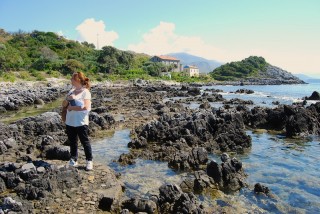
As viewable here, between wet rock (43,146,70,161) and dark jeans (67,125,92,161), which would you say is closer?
dark jeans (67,125,92,161)

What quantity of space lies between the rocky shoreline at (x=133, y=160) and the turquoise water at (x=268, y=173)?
0.51m

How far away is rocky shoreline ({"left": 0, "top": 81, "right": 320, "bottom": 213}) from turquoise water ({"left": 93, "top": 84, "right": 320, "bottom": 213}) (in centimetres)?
51

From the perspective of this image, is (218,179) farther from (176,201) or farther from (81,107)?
(81,107)

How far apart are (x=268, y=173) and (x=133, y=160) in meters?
5.98

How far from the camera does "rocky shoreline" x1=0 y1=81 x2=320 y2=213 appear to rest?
892 cm

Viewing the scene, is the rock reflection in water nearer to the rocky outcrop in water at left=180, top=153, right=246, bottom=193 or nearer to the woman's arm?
the rocky outcrop in water at left=180, top=153, right=246, bottom=193

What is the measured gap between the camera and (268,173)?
13570mm

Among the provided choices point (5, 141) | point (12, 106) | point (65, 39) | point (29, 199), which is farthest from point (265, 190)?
point (65, 39)

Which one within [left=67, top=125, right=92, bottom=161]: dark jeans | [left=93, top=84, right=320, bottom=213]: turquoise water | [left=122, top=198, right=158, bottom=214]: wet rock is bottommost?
[left=93, top=84, right=320, bottom=213]: turquoise water

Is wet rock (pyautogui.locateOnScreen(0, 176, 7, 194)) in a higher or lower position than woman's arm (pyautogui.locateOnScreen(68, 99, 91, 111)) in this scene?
lower

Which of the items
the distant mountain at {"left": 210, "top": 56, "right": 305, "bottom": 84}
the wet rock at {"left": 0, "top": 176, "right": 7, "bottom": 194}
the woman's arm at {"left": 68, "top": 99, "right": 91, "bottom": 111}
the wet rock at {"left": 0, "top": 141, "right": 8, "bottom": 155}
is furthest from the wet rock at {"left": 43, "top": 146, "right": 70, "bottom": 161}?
the distant mountain at {"left": 210, "top": 56, "right": 305, "bottom": 84}

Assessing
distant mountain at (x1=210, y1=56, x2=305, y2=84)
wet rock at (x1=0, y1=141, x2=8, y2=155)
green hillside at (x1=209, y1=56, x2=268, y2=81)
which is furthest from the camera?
distant mountain at (x1=210, y1=56, x2=305, y2=84)

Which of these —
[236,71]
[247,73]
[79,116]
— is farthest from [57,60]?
[247,73]

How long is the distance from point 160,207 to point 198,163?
4892 mm
